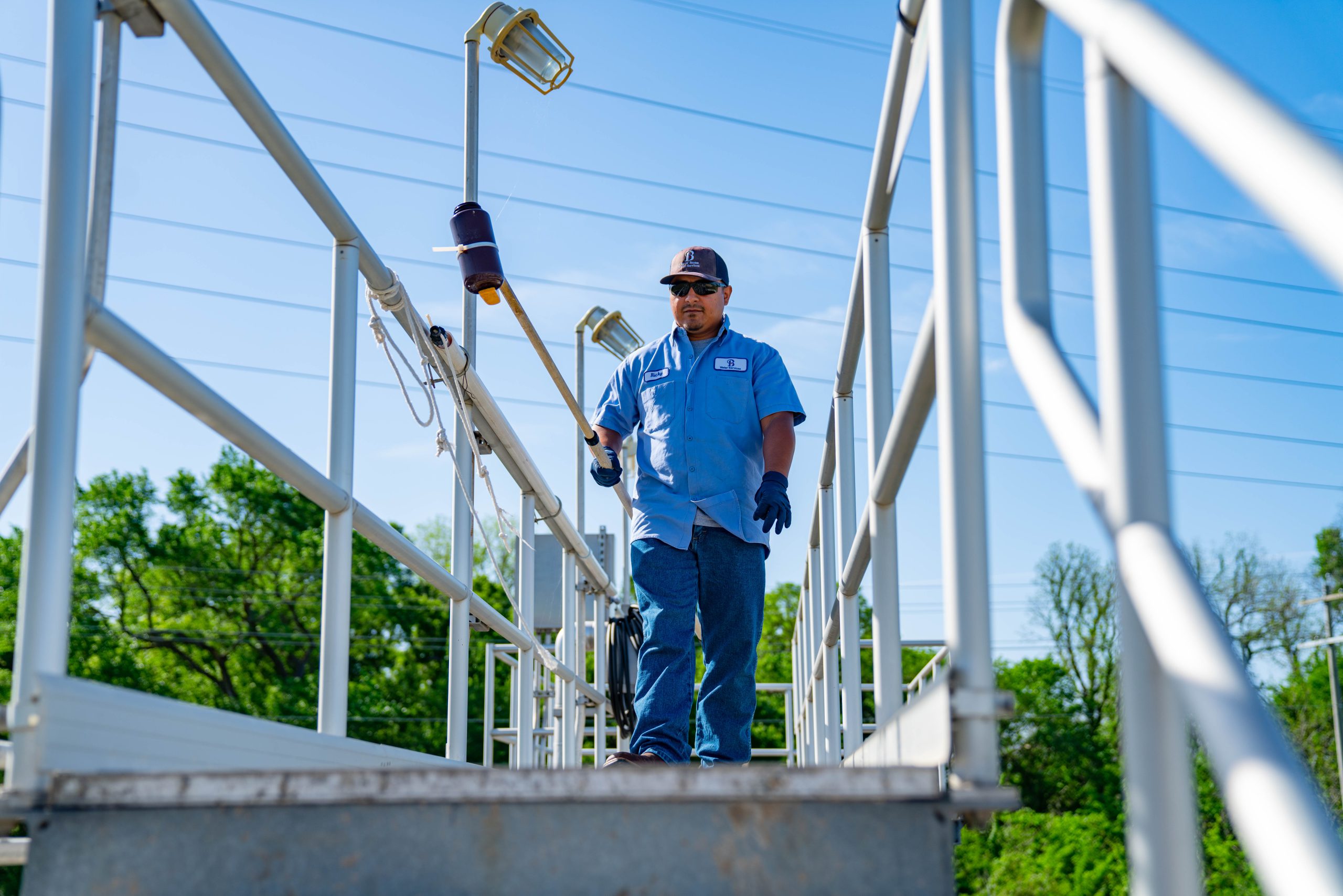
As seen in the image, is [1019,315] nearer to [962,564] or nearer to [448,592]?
[962,564]

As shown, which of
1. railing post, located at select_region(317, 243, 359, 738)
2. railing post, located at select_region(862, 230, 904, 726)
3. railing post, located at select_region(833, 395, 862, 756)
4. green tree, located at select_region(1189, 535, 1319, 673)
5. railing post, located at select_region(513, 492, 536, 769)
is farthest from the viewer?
green tree, located at select_region(1189, 535, 1319, 673)

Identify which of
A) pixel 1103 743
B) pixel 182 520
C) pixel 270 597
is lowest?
pixel 1103 743

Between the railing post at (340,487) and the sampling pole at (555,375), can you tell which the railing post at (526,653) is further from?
the railing post at (340,487)

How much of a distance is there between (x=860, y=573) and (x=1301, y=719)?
86.4 ft

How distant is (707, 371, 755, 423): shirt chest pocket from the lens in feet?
10.8

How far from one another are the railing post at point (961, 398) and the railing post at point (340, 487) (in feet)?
3.44

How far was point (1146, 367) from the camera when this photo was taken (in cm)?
87

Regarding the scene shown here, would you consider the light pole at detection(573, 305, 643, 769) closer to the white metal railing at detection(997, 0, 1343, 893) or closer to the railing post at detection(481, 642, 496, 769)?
the railing post at detection(481, 642, 496, 769)

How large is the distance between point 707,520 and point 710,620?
10.3 inches

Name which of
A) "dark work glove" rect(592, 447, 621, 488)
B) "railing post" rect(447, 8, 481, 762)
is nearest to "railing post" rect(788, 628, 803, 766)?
"dark work glove" rect(592, 447, 621, 488)

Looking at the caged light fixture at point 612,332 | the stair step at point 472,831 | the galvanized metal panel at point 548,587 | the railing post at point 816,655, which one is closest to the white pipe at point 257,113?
the stair step at point 472,831

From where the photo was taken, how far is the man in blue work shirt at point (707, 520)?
3102mm

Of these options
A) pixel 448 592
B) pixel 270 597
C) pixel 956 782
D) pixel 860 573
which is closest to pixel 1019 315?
pixel 956 782

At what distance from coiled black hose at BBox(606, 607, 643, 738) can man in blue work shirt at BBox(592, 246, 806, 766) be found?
2124 millimetres
